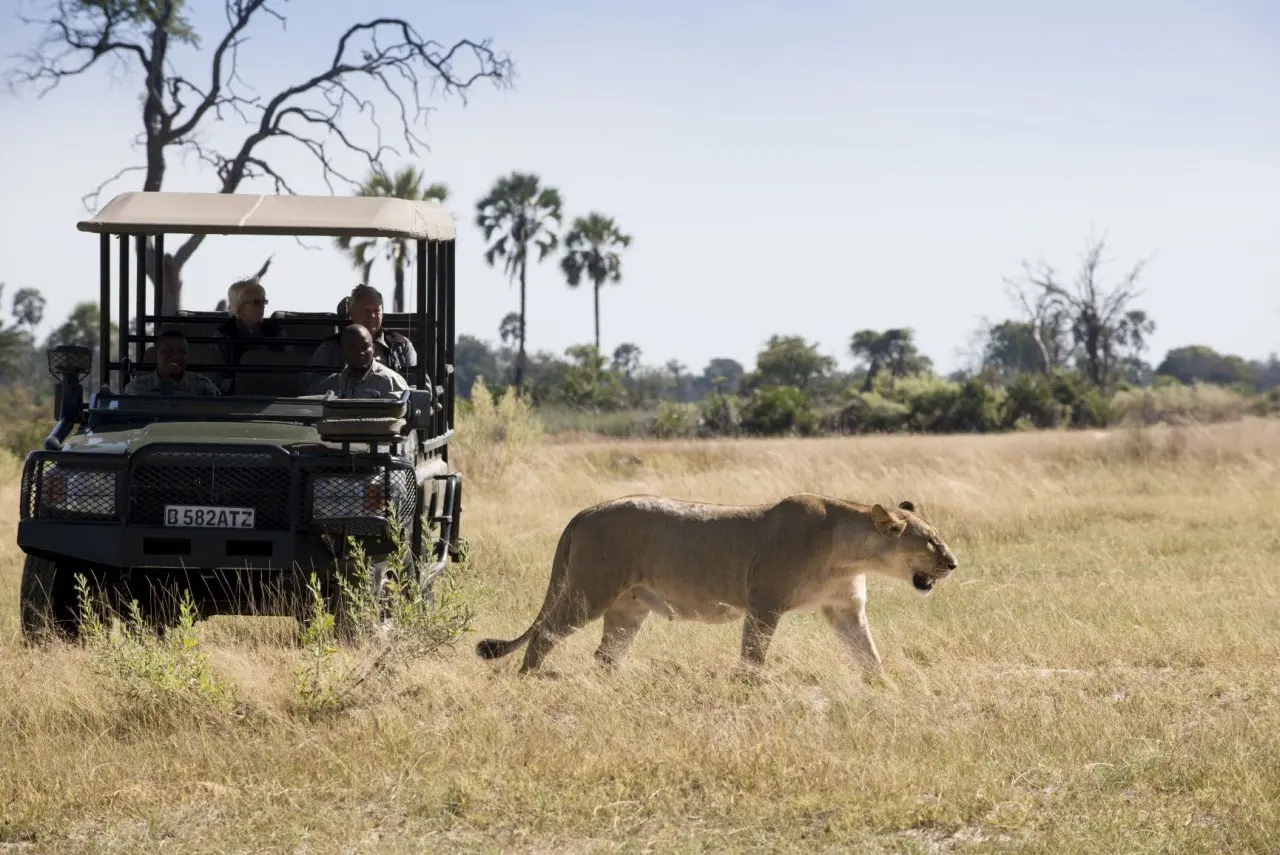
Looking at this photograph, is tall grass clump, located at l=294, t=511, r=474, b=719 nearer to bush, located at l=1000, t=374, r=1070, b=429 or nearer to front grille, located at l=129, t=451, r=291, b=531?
front grille, located at l=129, t=451, r=291, b=531

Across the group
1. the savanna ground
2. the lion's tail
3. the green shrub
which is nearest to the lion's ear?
the savanna ground

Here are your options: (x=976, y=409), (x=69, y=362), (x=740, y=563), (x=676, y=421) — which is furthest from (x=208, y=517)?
(x=976, y=409)

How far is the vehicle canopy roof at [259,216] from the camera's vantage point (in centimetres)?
807

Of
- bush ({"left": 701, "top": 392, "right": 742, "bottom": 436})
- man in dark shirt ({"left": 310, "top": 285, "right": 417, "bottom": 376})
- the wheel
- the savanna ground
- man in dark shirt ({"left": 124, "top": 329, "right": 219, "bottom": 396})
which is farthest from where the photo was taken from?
bush ({"left": 701, "top": 392, "right": 742, "bottom": 436})

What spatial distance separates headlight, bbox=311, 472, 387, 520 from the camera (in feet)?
24.0

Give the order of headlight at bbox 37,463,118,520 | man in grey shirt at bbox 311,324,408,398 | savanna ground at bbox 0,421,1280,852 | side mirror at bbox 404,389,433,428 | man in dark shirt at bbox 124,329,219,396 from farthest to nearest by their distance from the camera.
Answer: man in dark shirt at bbox 124,329,219,396 → man in grey shirt at bbox 311,324,408,398 → side mirror at bbox 404,389,433,428 → headlight at bbox 37,463,118,520 → savanna ground at bbox 0,421,1280,852

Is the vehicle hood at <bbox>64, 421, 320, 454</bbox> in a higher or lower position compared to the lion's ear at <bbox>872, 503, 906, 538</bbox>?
higher

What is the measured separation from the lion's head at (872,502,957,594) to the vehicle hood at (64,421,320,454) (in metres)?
2.80

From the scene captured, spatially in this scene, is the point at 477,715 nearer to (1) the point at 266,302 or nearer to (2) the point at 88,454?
(2) the point at 88,454

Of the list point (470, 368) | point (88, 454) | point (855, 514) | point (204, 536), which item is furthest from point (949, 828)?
point (470, 368)

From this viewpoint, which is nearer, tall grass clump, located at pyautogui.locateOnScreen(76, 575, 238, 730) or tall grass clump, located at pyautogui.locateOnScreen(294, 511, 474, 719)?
tall grass clump, located at pyautogui.locateOnScreen(76, 575, 238, 730)

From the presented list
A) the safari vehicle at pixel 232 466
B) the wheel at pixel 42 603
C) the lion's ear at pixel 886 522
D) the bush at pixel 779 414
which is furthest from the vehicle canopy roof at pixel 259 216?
the bush at pixel 779 414

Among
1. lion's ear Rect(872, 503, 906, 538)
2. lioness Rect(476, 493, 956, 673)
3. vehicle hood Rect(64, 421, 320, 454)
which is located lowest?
lioness Rect(476, 493, 956, 673)

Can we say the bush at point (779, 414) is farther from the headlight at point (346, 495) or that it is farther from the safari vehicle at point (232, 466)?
the headlight at point (346, 495)
